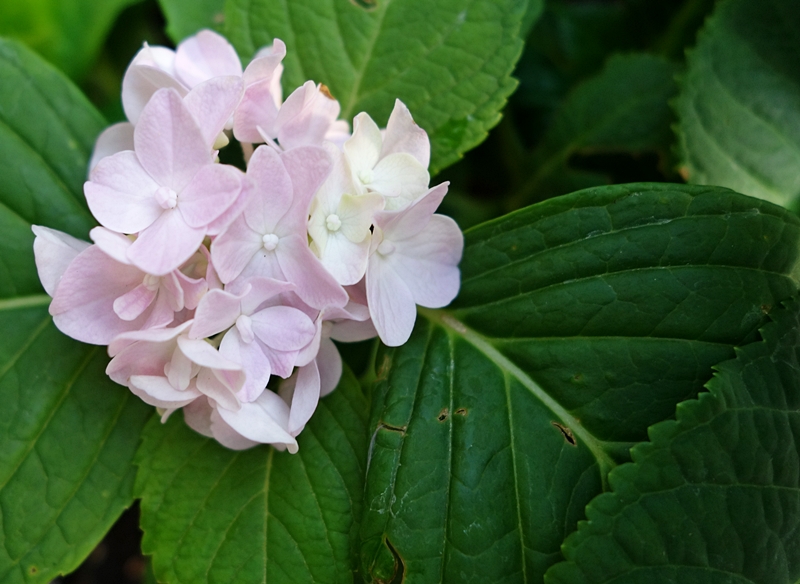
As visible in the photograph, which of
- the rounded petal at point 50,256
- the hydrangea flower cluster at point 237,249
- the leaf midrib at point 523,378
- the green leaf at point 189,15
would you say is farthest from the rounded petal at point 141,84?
the leaf midrib at point 523,378

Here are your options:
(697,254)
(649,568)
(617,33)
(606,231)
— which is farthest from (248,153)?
(617,33)

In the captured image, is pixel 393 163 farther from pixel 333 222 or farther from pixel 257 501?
pixel 257 501

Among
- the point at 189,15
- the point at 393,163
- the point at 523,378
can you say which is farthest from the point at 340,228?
the point at 189,15

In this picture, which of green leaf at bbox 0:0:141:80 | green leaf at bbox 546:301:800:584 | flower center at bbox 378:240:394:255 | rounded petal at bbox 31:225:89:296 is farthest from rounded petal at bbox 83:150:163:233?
green leaf at bbox 0:0:141:80

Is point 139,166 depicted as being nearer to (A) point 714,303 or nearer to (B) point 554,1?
(A) point 714,303

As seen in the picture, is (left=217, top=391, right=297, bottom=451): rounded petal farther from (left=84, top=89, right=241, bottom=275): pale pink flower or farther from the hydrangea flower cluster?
(left=84, top=89, right=241, bottom=275): pale pink flower

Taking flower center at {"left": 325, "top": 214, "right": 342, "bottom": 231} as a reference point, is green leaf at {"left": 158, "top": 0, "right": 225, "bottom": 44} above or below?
above
